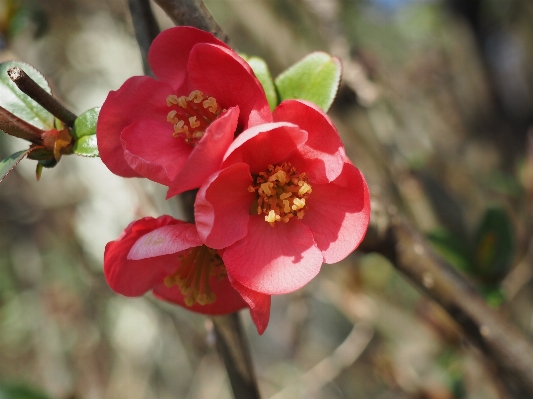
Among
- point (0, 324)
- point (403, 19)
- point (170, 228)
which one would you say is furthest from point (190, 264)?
point (403, 19)

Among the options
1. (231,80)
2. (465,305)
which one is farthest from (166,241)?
(465,305)

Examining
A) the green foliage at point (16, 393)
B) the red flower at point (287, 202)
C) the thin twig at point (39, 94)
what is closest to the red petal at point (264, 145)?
the red flower at point (287, 202)

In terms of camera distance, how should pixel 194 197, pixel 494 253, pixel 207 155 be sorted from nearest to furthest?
pixel 207 155 → pixel 194 197 → pixel 494 253

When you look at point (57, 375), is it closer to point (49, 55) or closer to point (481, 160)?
point (49, 55)

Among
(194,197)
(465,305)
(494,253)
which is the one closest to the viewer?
(194,197)

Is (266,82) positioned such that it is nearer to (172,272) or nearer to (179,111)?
(179,111)

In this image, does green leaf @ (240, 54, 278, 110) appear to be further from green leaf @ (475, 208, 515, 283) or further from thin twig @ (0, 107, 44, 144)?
green leaf @ (475, 208, 515, 283)
